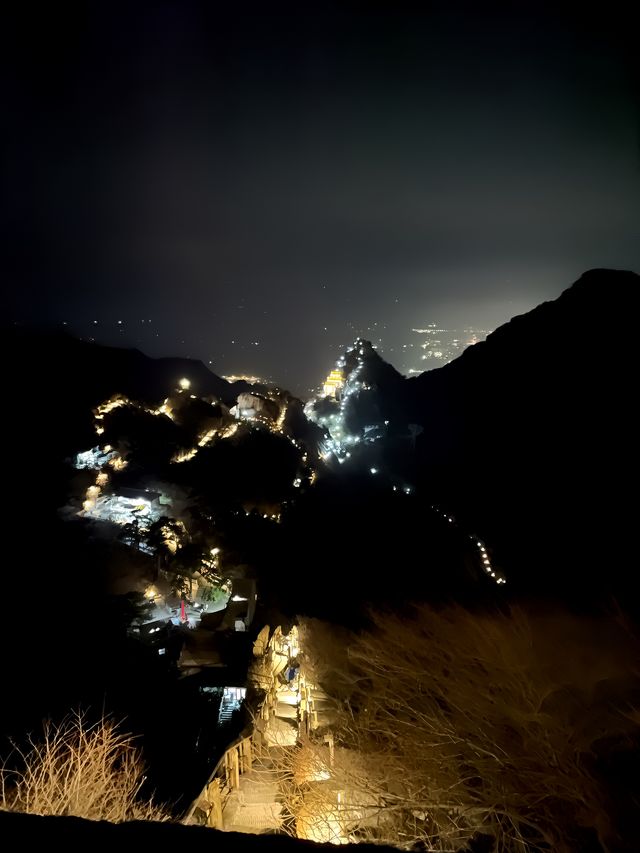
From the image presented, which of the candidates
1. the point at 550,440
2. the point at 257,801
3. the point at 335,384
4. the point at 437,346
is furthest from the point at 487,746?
the point at 437,346

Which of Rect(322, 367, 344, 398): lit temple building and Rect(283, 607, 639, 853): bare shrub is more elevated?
Rect(322, 367, 344, 398): lit temple building

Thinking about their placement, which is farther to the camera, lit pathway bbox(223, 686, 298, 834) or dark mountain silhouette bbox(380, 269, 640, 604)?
dark mountain silhouette bbox(380, 269, 640, 604)

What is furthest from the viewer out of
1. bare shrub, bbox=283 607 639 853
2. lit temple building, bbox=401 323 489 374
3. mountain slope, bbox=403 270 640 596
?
lit temple building, bbox=401 323 489 374

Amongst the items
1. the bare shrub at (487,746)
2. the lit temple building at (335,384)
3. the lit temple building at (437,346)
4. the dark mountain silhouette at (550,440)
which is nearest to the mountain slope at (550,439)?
the dark mountain silhouette at (550,440)

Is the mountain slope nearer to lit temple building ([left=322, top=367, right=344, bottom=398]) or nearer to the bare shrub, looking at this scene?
lit temple building ([left=322, top=367, right=344, bottom=398])

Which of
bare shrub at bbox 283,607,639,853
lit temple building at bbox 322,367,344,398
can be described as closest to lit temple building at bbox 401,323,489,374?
lit temple building at bbox 322,367,344,398

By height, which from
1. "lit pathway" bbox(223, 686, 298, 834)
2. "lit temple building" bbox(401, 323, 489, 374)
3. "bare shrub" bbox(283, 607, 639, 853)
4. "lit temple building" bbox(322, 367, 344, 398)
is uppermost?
"lit temple building" bbox(401, 323, 489, 374)

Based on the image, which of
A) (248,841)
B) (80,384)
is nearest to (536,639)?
(248,841)

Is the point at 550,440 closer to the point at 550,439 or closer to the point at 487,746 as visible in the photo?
the point at 550,439
